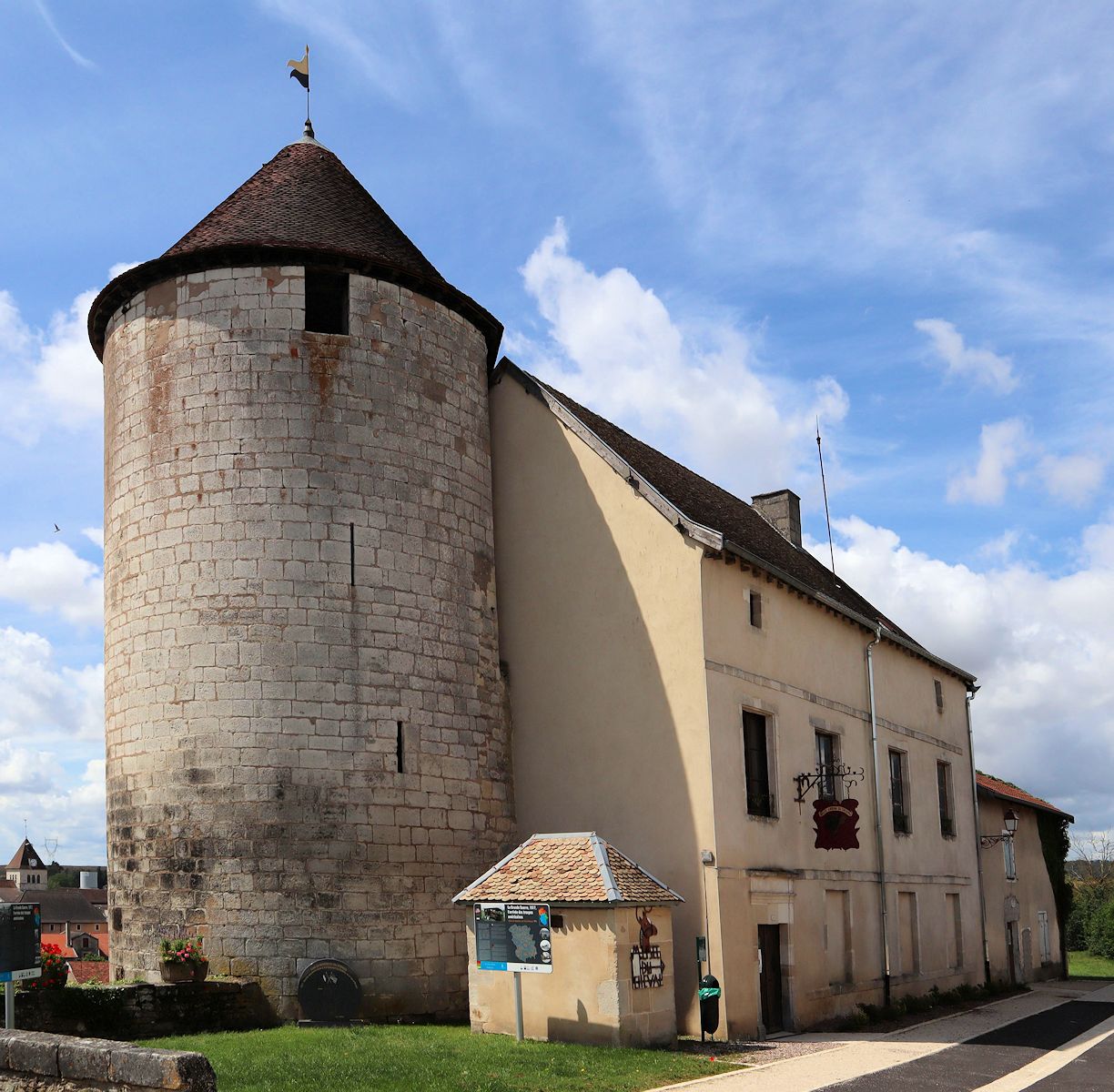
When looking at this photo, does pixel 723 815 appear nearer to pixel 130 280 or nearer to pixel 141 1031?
pixel 141 1031

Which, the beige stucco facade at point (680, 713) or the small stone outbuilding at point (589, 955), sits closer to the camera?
the small stone outbuilding at point (589, 955)

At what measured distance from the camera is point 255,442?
55.3 ft

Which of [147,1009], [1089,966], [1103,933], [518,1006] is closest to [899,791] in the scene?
[518,1006]

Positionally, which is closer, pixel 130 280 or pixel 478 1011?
pixel 478 1011

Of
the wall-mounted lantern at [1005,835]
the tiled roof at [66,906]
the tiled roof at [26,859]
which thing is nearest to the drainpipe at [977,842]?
the wall-mounted lantern at [1005,835]

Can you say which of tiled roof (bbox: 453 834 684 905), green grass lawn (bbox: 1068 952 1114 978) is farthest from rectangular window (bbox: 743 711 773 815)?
green grass lawn (bbox: 1068 952 1114 978)

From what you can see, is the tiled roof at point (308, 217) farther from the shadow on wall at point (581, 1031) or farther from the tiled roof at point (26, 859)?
the tiled roof at point (26, 859)

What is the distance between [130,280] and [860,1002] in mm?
15700

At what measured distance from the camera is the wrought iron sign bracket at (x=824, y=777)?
771 inches

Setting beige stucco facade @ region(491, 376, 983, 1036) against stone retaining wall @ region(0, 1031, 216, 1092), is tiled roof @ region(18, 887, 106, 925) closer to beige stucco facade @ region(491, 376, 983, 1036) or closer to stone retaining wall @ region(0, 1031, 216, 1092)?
beige stucco facade @ region(491, 376, 983, 1036)

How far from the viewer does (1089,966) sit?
39562 mm

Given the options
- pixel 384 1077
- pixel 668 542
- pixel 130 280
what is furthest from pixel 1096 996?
pixel 130 280

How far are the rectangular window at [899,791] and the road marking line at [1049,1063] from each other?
498cm

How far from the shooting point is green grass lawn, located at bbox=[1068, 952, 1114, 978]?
3616cm
